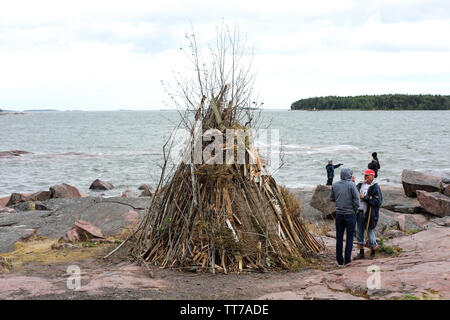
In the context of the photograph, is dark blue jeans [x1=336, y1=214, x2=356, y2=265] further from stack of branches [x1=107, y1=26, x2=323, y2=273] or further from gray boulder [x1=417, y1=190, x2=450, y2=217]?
gray boulder [x1=417, y1=190, x2=450, y2=217]

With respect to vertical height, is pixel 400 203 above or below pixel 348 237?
below

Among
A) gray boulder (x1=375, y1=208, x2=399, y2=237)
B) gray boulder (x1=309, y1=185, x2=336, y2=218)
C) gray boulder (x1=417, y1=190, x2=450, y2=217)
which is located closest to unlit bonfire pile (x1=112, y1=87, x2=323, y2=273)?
gray boulder (x1=375, y1=208, x2=399, y2=237)

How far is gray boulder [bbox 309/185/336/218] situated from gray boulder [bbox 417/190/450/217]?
3.08 metres

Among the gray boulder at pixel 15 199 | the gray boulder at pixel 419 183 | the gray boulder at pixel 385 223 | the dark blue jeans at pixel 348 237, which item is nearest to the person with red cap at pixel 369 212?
the dark blue jeans at pixel 348 237

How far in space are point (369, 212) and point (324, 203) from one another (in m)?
5.99

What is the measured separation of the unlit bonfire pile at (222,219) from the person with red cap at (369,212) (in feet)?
2.67

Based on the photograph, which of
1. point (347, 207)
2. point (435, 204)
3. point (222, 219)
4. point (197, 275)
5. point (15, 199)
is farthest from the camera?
point (15, 199)

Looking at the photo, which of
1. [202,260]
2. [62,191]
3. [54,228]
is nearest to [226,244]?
[202,260]

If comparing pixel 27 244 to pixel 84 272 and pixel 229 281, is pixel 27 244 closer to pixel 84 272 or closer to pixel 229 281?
pixel 84 272

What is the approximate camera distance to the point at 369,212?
7973 millimetres

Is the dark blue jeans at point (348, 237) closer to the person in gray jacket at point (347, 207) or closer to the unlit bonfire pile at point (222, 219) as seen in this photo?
the person in gray jacket at point (347, 207)

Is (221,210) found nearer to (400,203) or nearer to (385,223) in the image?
(385,223)

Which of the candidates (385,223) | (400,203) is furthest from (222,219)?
(400,203)

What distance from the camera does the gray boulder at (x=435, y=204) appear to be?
14.2 metres
